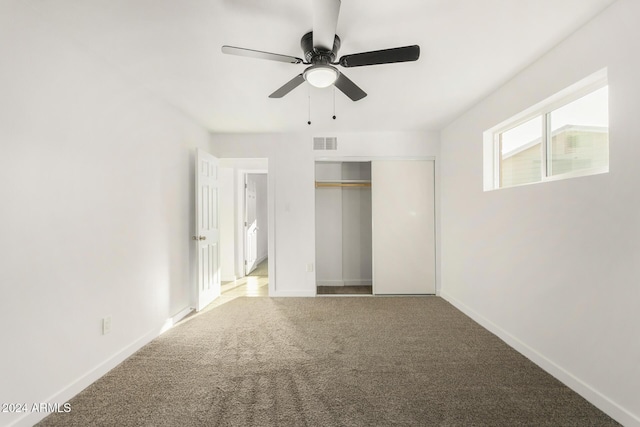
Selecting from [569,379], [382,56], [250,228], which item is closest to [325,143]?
[382,56]

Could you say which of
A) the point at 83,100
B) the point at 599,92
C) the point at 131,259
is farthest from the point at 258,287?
the point at 599,92

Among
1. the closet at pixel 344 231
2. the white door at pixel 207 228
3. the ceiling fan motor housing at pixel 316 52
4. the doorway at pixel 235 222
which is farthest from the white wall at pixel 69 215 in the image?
the closet at pixel 344 231

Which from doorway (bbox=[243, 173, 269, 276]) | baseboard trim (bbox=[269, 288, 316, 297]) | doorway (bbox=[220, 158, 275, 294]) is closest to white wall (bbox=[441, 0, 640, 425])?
baseboard trim (bbox=[269, 288, 316, 297])

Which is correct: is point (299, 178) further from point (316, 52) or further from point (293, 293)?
point (316, 52)

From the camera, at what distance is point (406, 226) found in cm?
→ 445

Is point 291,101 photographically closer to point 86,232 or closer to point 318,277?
point 86,232

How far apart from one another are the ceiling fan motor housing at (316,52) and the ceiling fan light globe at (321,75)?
0.17 ft

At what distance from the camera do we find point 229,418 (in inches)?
68.8

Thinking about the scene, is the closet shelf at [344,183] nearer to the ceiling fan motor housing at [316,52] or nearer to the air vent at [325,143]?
the air vent at [325,143]

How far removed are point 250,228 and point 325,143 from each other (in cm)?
294

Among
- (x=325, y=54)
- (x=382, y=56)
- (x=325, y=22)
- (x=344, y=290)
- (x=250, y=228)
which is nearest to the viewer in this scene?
(x=325, y=22)

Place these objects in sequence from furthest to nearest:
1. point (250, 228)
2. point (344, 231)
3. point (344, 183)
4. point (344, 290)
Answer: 1. point (250, 228)
2. point (344, 231)
3. point (344, 183)
4. point (344, 290)

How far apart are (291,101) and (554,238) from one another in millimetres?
2693

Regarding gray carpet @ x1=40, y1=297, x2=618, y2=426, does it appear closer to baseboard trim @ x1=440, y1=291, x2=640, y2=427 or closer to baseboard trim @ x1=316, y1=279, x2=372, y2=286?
baseboard trim @ x1=440, y1=291, x2=640, y2=427
